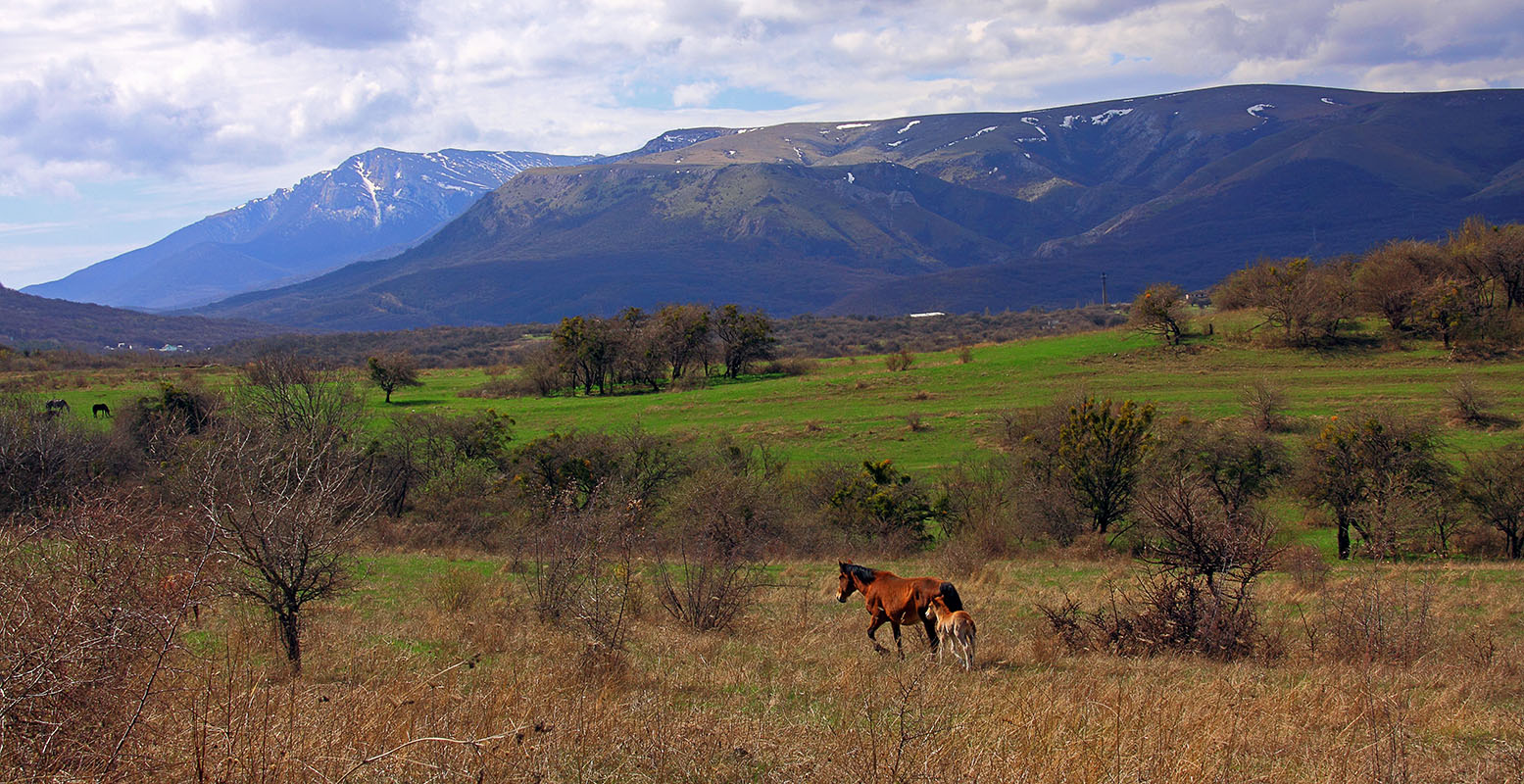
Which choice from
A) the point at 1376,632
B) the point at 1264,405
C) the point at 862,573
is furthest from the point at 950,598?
the point at 1264,405

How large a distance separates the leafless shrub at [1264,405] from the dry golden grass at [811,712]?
29.4 meters

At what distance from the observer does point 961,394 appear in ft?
171

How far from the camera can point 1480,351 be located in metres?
47.8

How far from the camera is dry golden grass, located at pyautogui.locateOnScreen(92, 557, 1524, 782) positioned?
5.20m

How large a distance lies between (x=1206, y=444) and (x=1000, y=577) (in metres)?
15.9

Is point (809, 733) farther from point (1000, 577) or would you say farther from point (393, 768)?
point (1000, 577)

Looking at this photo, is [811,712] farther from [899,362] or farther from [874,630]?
[899,362]

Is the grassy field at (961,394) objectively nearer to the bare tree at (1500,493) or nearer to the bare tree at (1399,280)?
the bare tree at (1399,280)

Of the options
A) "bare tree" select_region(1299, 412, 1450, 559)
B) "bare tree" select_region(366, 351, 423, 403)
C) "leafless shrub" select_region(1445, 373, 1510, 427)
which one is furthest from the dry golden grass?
"bare tree" select_region(366, 351, 423, 403)

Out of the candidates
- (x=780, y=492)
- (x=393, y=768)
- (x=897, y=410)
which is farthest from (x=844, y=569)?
(x=897, y=410)

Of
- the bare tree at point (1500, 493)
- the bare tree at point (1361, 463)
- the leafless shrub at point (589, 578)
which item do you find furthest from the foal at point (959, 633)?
the bare tree at point (1500, 493)

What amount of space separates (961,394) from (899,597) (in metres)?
43.1

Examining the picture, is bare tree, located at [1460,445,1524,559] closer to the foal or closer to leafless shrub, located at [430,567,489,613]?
the foal

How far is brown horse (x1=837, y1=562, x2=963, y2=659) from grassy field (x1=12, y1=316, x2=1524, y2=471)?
2683 centimetres
